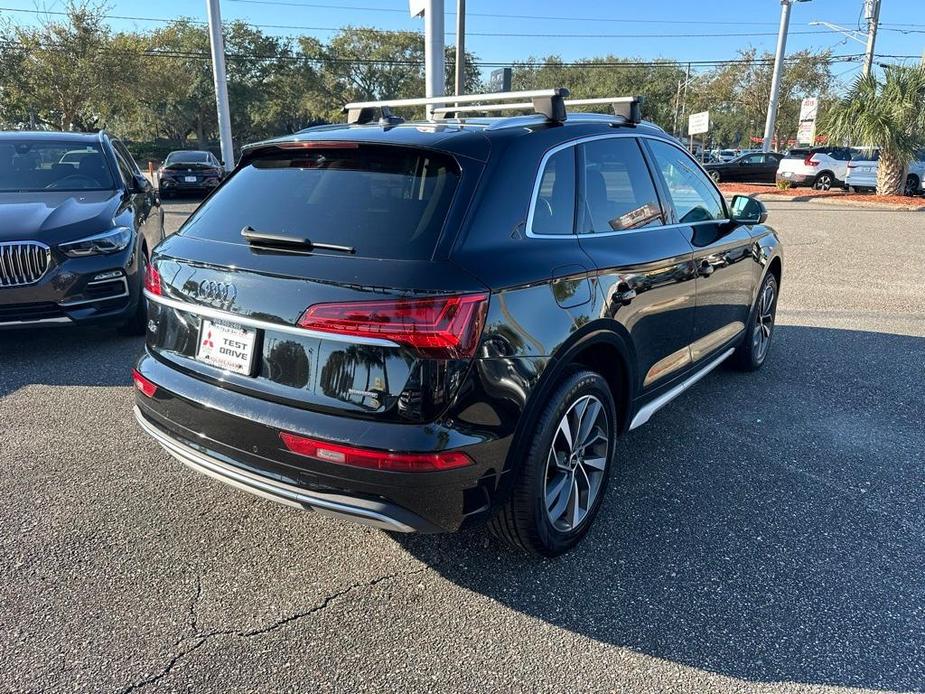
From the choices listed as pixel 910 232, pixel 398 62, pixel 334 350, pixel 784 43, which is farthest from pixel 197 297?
pixel 398 62

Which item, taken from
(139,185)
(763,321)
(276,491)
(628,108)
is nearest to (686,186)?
(628,108)

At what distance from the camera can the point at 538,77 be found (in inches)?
2739

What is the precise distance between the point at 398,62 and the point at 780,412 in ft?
177

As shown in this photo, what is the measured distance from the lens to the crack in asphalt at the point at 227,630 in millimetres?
2289

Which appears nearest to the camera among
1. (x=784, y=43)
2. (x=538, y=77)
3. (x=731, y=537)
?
(x=731, y=537)

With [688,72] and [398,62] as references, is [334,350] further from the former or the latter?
[688,72]

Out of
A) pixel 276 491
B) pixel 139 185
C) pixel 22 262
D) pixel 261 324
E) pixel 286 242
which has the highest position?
pixel 286 242

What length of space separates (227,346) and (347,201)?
0.71 meters

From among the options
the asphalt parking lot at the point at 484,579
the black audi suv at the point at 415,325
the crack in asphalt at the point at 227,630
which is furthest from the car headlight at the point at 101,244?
the crack in asphalt at the point at 227,630

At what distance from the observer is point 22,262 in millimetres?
5000

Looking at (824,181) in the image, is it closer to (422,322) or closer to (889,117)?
(889,117)

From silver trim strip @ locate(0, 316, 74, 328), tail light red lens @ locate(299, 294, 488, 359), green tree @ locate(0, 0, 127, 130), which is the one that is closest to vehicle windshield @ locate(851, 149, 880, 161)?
silver trim strip @ locate(0, 316, 74, 328)

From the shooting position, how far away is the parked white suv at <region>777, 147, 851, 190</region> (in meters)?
23.1

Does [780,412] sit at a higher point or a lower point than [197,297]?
lower
